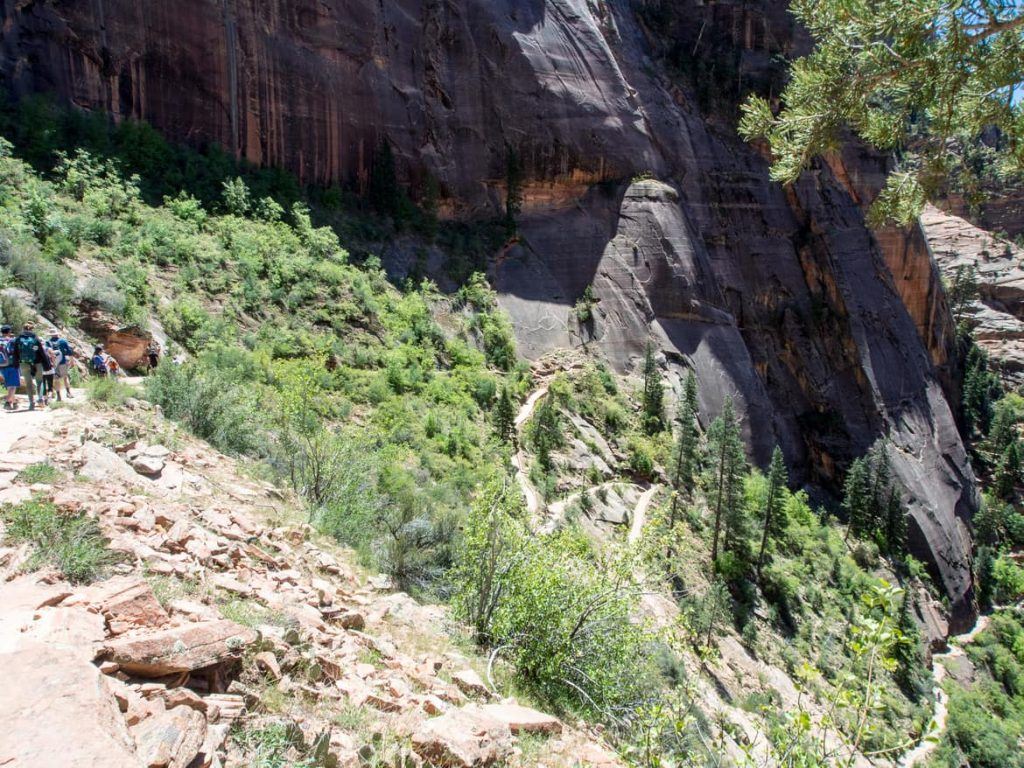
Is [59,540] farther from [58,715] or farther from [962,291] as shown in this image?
[962,291]

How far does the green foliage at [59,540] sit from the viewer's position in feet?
14.1

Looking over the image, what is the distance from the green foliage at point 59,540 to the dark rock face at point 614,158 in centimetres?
2223

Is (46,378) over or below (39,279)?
below

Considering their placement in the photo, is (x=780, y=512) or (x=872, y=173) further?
(x=872, y=173)

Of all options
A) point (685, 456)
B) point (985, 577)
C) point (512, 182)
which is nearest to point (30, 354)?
point (685, 456)

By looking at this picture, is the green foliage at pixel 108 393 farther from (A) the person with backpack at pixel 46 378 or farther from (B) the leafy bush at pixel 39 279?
(B) the leafy bush at pixel 39 279

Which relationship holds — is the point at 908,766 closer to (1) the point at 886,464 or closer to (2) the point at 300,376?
(1) the point at 886,464

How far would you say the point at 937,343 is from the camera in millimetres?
45281

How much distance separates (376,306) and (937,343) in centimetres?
4451

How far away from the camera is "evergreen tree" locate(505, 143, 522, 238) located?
30156 mm

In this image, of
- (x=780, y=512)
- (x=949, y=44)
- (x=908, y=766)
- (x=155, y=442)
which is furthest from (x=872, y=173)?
(x=155, y=442)

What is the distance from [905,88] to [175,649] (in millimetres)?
7253

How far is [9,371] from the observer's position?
935 centimetres

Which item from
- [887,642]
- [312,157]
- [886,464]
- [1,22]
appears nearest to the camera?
[887,642]
